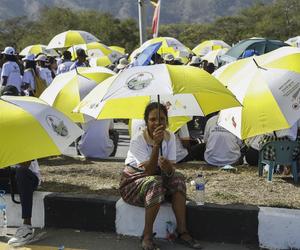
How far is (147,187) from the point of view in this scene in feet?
16.2

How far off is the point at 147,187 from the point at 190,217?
1.86 feet

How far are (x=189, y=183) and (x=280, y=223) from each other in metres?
1.55

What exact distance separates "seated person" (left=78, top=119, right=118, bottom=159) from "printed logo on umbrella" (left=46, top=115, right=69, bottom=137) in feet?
9.88

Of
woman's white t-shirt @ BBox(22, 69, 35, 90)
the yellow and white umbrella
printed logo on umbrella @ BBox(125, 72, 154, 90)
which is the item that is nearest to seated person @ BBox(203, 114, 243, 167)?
printed logo on umbrella @ BBox(125, 72, 154, 90)

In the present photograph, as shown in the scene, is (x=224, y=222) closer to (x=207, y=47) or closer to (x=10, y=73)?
(x=10, y=73)

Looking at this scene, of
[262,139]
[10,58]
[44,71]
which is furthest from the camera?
[44,71]

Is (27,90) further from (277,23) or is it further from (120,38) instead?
(277,23)

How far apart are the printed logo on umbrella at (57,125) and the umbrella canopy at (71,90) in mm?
2209

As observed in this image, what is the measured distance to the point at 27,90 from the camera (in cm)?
1071

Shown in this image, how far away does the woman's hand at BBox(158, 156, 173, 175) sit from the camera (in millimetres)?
5043

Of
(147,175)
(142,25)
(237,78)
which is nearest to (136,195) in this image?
(147,175)

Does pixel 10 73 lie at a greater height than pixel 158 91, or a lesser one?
greater

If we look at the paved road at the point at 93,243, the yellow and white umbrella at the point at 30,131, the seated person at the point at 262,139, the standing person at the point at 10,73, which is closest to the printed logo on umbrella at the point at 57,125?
the yellow and white umbrella at the point at 30,131

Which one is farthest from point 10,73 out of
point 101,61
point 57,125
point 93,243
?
point 93,243
